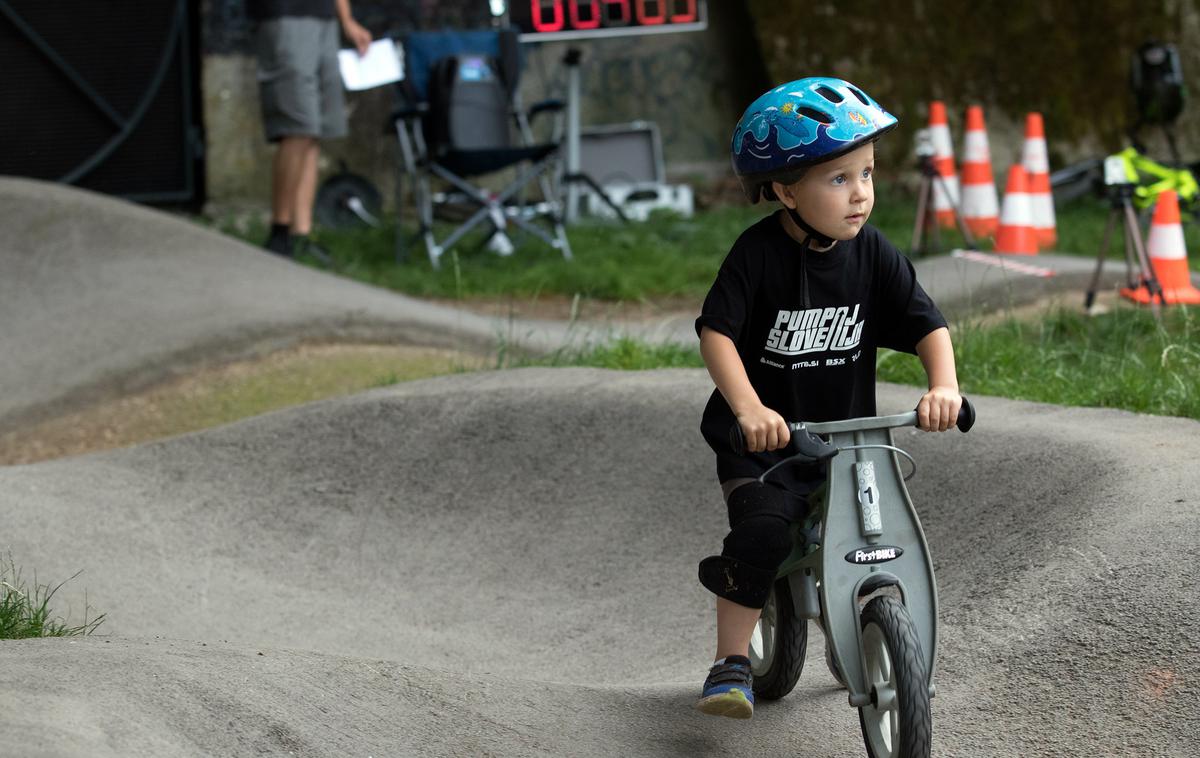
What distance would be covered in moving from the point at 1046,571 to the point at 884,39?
9267 mm

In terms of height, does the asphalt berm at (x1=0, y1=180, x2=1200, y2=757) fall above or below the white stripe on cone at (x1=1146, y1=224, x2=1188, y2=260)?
below

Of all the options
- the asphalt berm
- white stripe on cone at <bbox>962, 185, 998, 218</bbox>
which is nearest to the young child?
the asphalt berm

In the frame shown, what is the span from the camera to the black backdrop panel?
39.0 ft

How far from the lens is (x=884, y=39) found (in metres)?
12.7

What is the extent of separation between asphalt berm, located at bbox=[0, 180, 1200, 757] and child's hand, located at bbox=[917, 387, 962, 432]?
772 millimetres

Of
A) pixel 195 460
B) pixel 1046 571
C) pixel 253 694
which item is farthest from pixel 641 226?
pixel 253 694

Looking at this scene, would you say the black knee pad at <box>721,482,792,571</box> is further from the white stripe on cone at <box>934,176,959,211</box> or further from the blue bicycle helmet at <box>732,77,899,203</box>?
the white stripe on cone at <box>934,176,959,211</box>

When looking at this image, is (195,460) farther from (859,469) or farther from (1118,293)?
(1118,293)

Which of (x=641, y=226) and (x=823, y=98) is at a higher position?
(x=823, y=98)

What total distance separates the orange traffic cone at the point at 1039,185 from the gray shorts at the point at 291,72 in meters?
4.29

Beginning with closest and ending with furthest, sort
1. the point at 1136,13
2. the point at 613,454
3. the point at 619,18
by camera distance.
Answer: the point at 613,454 < the point at 619,18 < the point at 1136,13

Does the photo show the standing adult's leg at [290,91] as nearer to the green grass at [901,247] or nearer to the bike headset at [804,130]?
the green grass at [901,247]

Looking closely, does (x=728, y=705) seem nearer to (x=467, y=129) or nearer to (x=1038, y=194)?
(x=1038, y=194)

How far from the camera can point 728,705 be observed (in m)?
3.38
